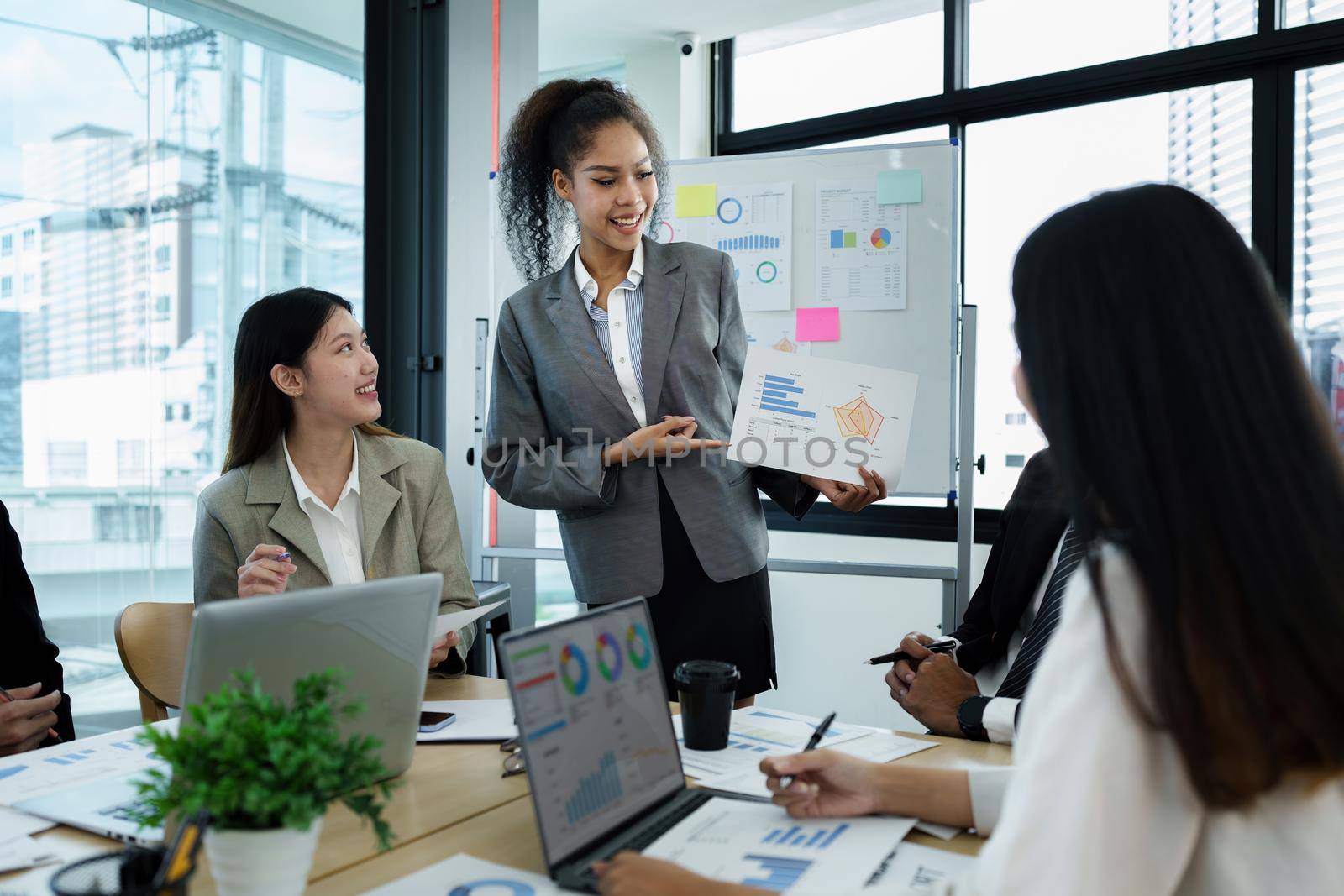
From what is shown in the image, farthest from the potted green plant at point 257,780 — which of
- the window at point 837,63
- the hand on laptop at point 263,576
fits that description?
the window at point 837,63

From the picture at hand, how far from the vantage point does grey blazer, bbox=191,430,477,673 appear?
1.82 metres

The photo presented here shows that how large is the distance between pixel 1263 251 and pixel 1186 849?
324cm

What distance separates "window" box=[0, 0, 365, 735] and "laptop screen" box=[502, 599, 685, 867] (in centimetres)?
231

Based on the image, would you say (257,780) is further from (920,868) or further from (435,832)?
(920,868)

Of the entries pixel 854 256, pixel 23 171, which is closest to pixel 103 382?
pixel 23 171

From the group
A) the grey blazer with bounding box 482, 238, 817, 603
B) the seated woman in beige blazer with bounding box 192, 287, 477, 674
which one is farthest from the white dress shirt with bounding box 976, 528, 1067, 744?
the seated woman in beige blazer with bounding box 192, 287, 477, 674

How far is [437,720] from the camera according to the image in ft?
4.68

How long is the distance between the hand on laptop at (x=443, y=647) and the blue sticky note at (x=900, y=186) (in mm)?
2099

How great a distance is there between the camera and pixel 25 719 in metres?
1.54

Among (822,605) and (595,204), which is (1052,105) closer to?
(822,605)

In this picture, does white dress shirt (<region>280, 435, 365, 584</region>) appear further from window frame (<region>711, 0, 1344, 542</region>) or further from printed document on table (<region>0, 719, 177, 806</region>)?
window frame (<region>711, 0, 1344, 542</region>)

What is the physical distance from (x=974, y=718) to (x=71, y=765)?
1.14 m

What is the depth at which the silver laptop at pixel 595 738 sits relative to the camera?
35.7 inches

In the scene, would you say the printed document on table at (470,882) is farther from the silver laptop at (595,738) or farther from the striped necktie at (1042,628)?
the striped necktie at (1042,628)
